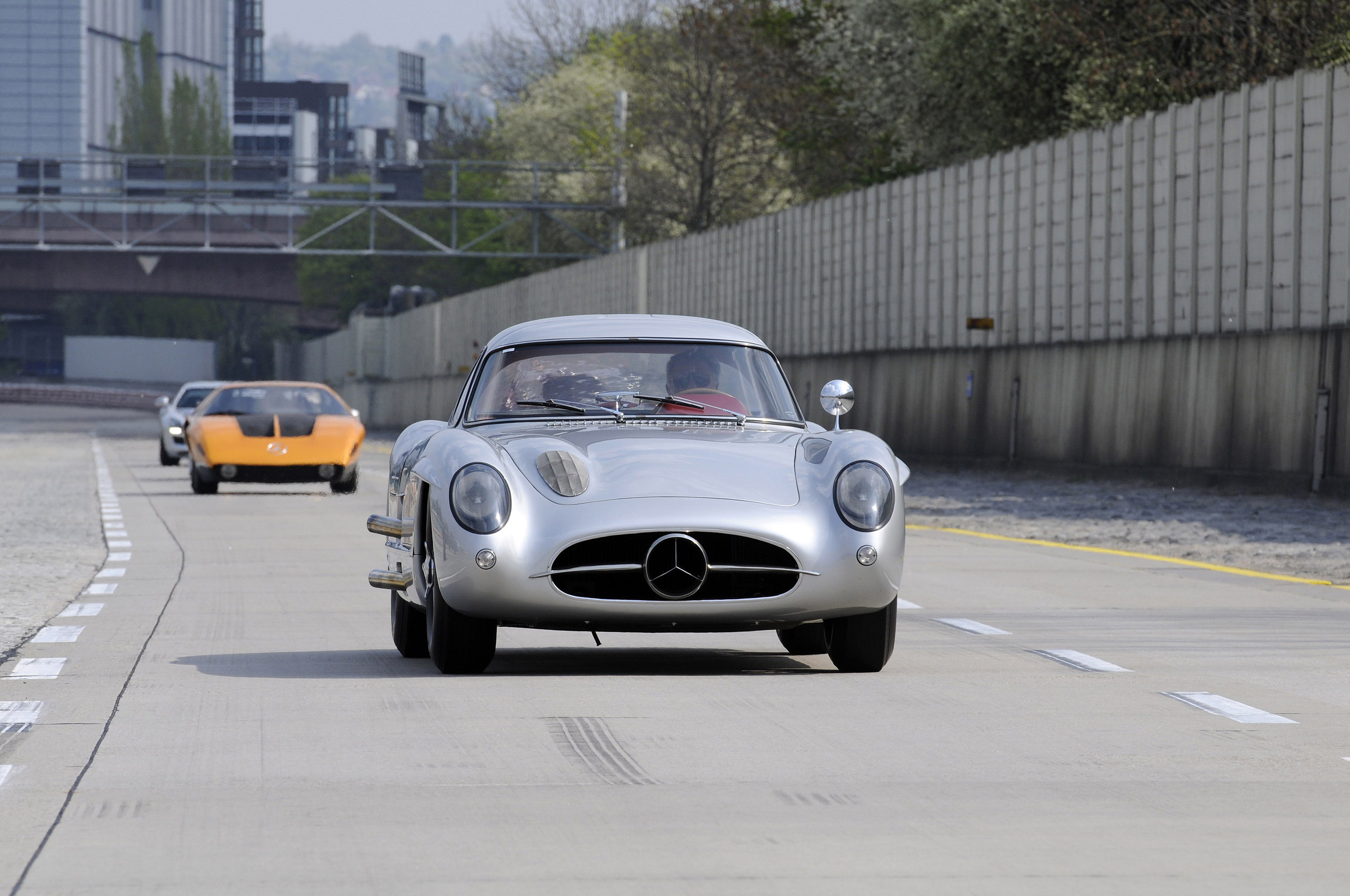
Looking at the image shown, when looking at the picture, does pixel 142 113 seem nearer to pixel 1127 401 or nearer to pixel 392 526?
pixel 1127 401

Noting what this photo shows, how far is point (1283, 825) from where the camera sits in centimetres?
557

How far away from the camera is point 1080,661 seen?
9391 millimetres

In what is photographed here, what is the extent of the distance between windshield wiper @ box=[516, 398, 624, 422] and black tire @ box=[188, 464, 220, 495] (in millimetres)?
18247

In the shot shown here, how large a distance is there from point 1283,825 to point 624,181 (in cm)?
6555

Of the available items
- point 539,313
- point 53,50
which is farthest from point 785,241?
point 53,50

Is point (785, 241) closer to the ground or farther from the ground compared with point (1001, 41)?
closer to the ground

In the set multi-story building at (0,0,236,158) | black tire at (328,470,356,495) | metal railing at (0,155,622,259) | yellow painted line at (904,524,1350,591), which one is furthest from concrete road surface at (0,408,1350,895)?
multi-story building at (0,0,236,158)

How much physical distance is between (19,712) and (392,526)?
1.96m

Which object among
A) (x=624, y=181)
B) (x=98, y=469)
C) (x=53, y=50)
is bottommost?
(x=98, y=469)

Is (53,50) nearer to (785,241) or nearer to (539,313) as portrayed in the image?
(539,313)

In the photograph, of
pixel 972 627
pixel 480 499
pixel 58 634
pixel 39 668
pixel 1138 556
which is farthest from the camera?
pixel 1138 556

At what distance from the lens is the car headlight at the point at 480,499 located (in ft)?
27.1

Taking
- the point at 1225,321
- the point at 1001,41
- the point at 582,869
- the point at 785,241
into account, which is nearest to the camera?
the point at 582,869

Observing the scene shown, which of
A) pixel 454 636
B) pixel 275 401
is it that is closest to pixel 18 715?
pixel 454 636
